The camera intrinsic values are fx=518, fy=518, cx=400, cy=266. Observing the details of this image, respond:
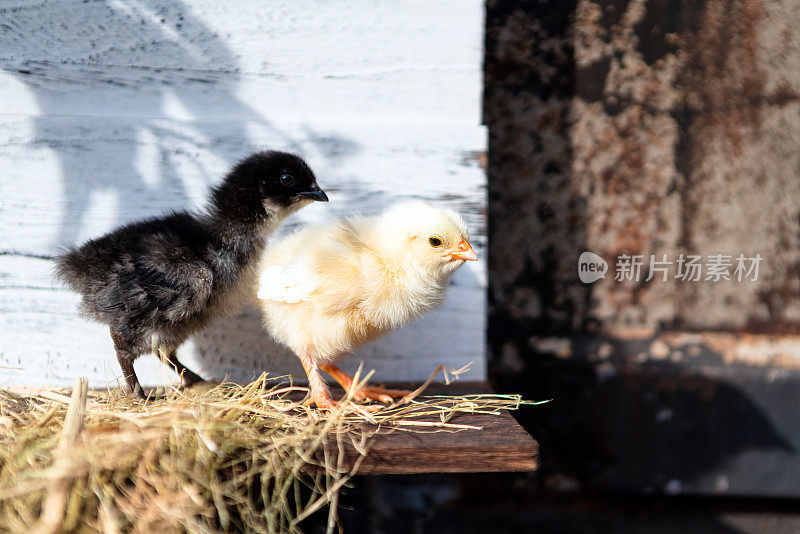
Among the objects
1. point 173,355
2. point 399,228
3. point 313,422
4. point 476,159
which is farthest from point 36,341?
point 476,159

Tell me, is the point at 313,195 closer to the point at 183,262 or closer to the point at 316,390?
the point at 183,262

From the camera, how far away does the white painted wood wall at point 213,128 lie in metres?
1.18

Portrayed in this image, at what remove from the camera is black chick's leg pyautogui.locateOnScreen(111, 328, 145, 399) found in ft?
3.19

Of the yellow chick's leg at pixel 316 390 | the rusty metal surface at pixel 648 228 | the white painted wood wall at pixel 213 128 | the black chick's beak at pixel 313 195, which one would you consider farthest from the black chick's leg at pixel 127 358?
the rusty metal surface at pixel 648 228

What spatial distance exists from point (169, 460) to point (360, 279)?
0.41m

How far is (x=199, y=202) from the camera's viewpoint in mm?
1216

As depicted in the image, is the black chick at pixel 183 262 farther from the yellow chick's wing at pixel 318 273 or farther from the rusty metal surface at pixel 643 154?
the rusty metal surface at pixel 643 154

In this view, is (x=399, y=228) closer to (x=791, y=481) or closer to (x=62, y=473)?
(x=62, y=473)

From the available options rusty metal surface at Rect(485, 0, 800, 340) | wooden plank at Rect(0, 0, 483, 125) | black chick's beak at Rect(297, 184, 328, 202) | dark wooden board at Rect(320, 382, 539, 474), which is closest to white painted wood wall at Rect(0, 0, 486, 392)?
wooden plank at Rect(0, 0, 483, 125)

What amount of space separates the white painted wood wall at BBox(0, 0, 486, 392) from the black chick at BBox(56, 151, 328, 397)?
0.58 feet

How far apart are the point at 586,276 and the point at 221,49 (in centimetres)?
115

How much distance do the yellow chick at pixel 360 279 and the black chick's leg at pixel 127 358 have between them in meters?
0.27

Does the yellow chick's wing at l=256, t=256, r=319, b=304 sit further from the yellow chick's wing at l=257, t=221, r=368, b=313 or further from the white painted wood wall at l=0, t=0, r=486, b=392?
the white painted wood wall at l=0, t=0, r=486, b=392

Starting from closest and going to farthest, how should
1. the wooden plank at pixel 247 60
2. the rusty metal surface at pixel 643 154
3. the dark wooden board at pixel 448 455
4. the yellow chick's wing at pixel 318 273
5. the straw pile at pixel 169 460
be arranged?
the straw pile at pixel 169 460
the dark wooden board at pixel 448 455
the yellow chick's wing at pixel 318 273
the wooden plank at pixel 247 60
the rusty metal surface at pixel 643 154
